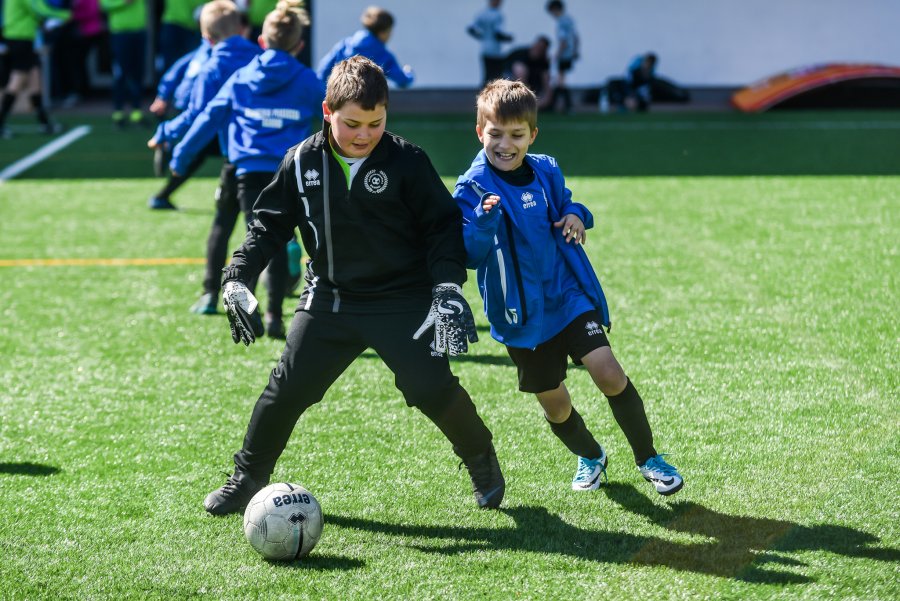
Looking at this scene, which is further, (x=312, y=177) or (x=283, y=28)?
(x=283, y=28)

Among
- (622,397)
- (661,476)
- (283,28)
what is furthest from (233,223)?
(661,476)

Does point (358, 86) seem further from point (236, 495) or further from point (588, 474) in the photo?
point (588, 474)

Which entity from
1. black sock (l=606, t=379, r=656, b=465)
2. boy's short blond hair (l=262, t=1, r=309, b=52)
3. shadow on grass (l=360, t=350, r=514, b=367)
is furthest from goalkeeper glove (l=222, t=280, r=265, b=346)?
boy's short blond hair (l=262, t=1, r=309, b=52)

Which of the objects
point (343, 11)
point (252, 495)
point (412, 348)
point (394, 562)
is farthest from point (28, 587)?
point (343, 11)

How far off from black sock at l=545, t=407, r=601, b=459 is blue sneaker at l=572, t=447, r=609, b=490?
0.03 meters

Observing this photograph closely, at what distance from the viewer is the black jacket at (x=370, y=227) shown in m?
4.08

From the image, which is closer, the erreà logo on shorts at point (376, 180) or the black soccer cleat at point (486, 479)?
the erreà logo on shorts at point (376, 180)

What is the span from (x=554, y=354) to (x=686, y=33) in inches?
691

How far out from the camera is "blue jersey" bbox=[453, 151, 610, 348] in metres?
4.19

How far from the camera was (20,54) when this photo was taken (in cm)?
1561

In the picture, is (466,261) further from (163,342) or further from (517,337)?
(163,342)

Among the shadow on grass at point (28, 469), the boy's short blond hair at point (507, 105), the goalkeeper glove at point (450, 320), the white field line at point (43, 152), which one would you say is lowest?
the white field line at point (43, 152)

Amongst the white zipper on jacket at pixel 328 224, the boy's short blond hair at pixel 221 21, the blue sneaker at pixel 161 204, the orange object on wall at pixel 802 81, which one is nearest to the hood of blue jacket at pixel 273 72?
the boy's short blond hair at pixel 221 21

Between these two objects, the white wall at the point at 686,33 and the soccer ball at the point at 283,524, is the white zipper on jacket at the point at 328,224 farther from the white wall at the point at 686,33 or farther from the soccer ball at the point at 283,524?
the white wall at the point at 686,33
